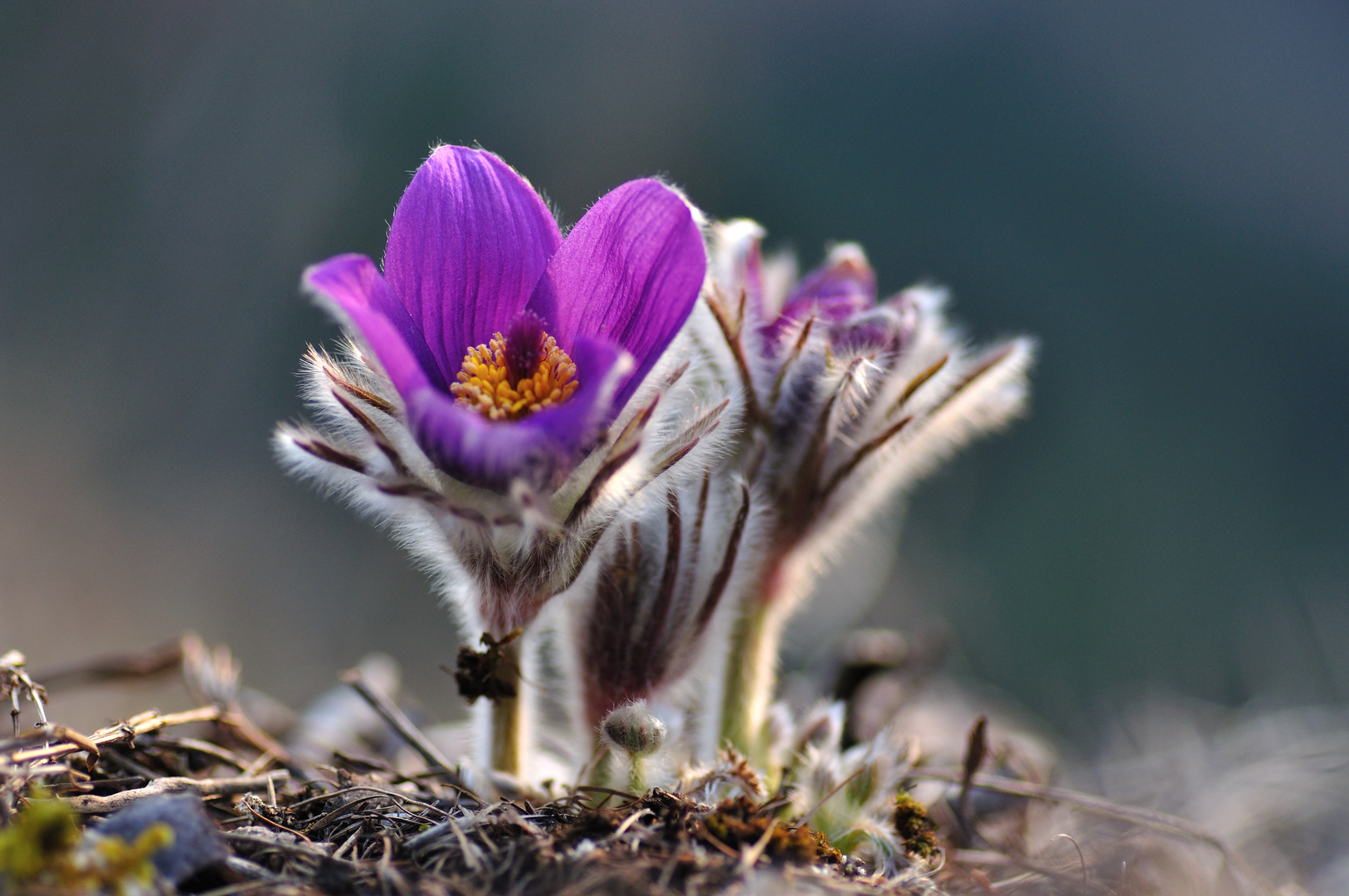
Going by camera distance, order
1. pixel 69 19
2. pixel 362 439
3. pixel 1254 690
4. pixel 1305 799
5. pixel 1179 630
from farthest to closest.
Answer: pixel 69 19 → pixel 1179 630 → pixel 1254 690 → pixel 1305 799 → pixel 362 439

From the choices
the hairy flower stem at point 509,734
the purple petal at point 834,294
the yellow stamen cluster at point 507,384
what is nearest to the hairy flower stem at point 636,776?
the hairy flower stem at point 509,734

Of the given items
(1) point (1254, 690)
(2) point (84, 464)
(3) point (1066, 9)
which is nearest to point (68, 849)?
(1) point (1254, 690)

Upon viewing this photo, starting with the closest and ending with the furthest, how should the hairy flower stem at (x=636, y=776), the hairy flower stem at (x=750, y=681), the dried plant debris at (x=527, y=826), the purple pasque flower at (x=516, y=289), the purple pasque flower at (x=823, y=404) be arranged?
the dried plant debris at (x=527, y=826) < the purple pasque flower at (x=516, y=289) < the hairy flower stem at (x=636, y=776) < the purple pasque flower at (x=823, y=404) < the hairy flower stem at (x=750, y=681)

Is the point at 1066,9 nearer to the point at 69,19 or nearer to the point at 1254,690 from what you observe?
the point at 1254,690

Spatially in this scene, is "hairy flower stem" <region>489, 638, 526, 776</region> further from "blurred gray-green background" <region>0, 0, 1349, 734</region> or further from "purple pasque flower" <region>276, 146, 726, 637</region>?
"blurred gray-green background" <region>0, 0, 1349, 734</region>

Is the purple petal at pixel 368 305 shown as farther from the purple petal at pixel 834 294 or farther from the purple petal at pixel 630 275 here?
the purple petal at pixel 834 294

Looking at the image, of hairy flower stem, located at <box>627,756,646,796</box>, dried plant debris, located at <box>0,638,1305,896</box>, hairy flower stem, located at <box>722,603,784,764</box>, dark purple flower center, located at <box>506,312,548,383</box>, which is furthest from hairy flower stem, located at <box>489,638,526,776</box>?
dark purple flower center, located at <box>506,312,548,383</box>

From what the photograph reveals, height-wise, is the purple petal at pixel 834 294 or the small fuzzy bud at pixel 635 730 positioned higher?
the purple petal at pixel 834 294
